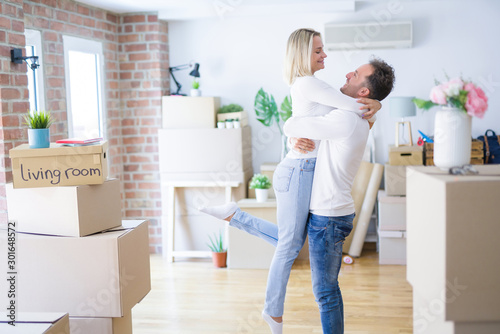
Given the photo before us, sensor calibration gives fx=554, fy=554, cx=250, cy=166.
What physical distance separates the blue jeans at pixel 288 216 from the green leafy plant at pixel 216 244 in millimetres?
2037

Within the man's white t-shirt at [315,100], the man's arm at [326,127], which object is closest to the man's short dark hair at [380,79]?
the man's white t-shirt at [315,100]

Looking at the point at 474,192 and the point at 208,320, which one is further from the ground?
the point at 474,192

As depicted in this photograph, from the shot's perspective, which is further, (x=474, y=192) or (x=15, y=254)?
(x=15, y=254)

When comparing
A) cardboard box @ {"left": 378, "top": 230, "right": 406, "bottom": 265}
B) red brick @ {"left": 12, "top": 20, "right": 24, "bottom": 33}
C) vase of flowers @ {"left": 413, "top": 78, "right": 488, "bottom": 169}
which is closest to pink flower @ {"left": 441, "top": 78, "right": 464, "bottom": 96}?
vase of flowers @ {"left": 413, "top": 78, "right": 488, "bottom": 169}

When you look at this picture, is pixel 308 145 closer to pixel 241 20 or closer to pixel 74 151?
pixel 74 151

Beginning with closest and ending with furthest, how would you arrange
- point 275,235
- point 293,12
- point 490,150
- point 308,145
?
point 308,145 → point 275,235 → point 490,150 → point 293,12

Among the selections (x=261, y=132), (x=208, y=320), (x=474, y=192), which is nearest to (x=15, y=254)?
(x=208, y=320)

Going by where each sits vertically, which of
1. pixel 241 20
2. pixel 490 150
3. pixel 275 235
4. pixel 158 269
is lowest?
pixel 158 269

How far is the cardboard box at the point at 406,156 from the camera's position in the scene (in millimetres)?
4691

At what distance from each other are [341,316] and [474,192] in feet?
3.82

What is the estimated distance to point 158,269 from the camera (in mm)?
4746

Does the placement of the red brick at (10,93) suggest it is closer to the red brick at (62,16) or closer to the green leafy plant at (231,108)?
the red brick at (62,16)

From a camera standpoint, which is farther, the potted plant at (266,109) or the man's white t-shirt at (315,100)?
the potted plant at (266,109)

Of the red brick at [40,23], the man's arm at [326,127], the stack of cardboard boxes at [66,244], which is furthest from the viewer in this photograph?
the red brick at [40,23]
